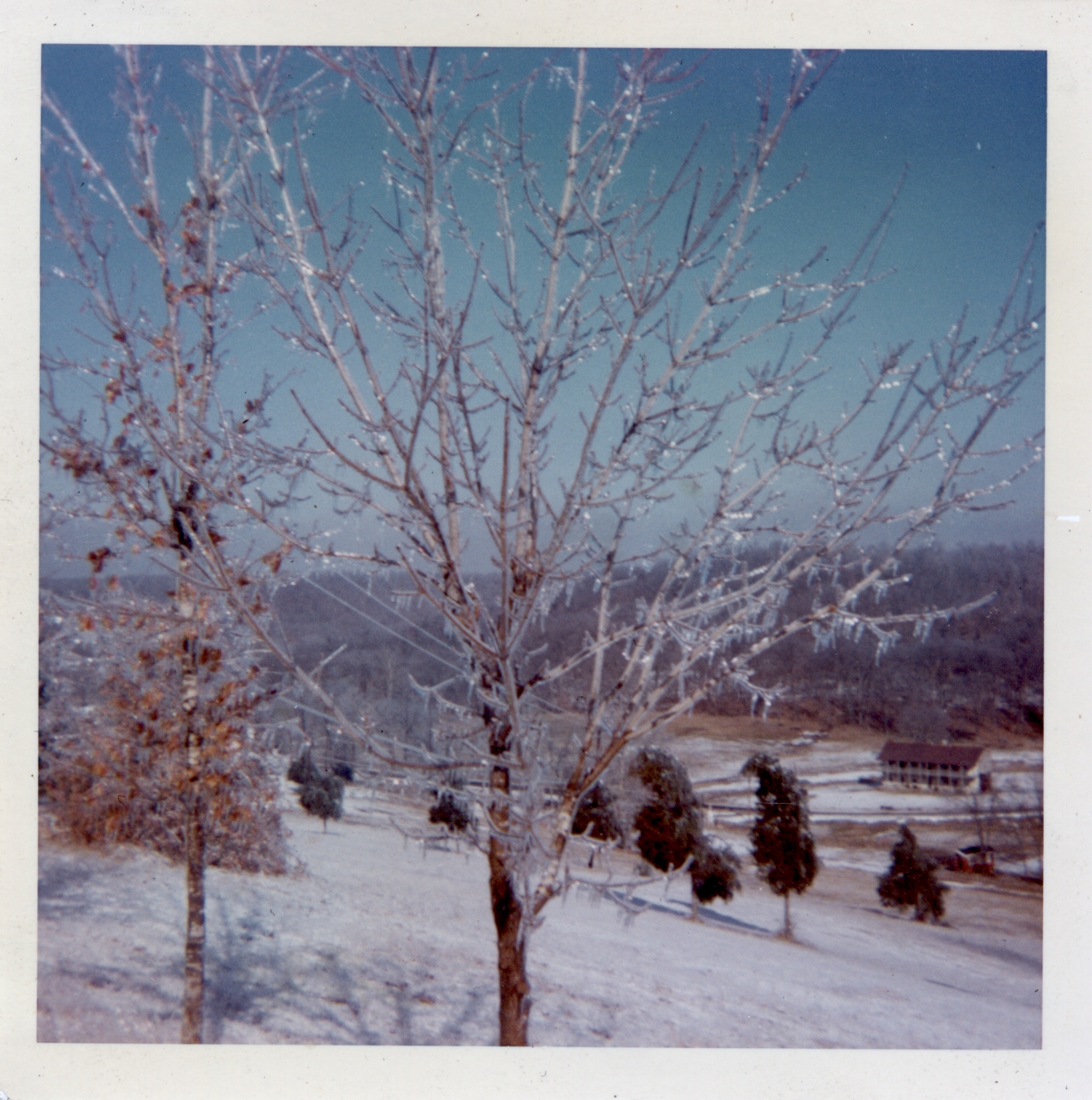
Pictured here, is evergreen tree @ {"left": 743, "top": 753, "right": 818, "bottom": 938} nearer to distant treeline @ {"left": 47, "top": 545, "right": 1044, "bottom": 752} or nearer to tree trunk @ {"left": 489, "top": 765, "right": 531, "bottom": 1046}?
distant treeline @ {"left": 47, "top": 545, "right": 1044, "bottom": 752}

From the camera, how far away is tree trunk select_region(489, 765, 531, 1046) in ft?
7.09

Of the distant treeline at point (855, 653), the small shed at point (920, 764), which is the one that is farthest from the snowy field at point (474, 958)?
the distant treeline at point (855, 653)

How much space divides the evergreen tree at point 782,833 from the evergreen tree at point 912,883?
0.28 metres

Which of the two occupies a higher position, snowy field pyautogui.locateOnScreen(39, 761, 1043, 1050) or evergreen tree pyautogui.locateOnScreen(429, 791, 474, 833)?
evergreen tree pyautogui.locateOnScreen(429, 791, 474, 833)

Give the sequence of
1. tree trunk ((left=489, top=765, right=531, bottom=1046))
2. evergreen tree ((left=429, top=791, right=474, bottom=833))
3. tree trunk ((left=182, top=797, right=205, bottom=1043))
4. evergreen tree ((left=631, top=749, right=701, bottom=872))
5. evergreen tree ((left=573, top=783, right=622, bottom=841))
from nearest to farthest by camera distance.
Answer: tree trunk ((left=489, top=765, right=531, bottom=1046)), evergreen tree ((left=429, top=791, right=474, bottom=833)), tree trunk ((left=182, top=797, right=205, bottom=1043)), evergreen tree ((left=573, top=783, right=622, bottom=841)), evergreen tree ((left=631, top=749, right=701, bottom=872))

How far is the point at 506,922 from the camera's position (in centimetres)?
218

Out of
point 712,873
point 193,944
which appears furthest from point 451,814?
point 712,873

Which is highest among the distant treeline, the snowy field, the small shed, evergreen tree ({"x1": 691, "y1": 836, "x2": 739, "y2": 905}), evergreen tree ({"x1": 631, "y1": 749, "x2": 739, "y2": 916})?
the distant treeline

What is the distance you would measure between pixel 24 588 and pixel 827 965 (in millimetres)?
3323

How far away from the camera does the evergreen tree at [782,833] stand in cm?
296

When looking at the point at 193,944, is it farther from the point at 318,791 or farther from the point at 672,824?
the point at 672,824

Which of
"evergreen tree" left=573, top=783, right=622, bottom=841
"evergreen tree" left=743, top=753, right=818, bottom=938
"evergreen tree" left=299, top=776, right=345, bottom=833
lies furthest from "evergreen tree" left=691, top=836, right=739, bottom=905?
"evergreen tree" left=299, top=776, right=345, bottom=833

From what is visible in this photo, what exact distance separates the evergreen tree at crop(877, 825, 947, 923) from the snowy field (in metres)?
0.05

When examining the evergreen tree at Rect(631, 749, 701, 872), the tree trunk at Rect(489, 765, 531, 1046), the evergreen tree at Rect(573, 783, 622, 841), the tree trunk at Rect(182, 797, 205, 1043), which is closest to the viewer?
the tree trunk at Rect(489, 765, 531, 1046)
